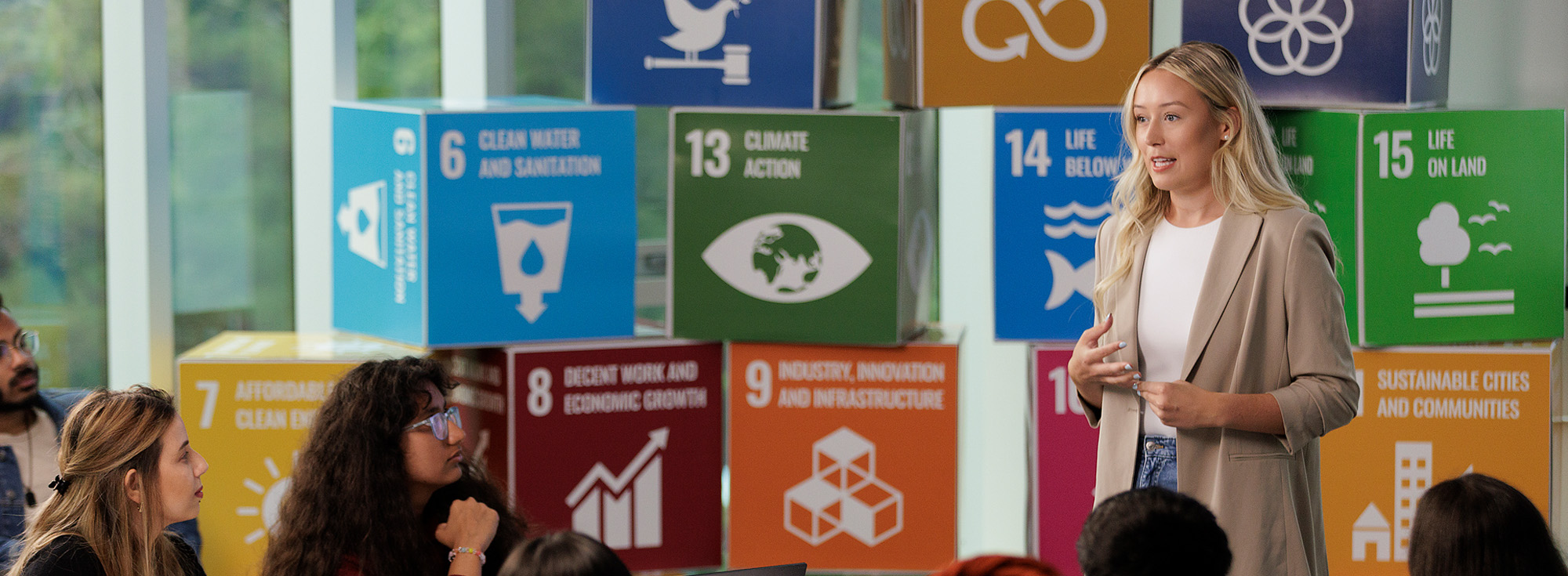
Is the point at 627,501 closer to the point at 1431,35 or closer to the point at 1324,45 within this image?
the point at 1324,45

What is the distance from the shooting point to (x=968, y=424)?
498cm

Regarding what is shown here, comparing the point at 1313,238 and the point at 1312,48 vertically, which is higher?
the point at 1312,48

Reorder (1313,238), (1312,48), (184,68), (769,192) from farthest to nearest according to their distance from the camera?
(184,68) < (769,192) < (1312,48) < (1313,238)

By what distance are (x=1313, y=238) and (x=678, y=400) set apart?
1.93 m

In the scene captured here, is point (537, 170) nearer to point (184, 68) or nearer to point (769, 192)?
point (769, 192)

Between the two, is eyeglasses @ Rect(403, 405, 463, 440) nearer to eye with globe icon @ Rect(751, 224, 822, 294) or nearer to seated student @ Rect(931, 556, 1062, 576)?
eye with globe icon @ Rect(751, 224, 822, 294)

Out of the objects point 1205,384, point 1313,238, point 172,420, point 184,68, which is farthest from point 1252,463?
point 184,68

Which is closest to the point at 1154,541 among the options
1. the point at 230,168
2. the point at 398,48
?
the point at 230,168

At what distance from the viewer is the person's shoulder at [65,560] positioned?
212 centimetres

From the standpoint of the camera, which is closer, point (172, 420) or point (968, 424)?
point (172, 420)

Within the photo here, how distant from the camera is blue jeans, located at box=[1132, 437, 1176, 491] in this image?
7.69ft

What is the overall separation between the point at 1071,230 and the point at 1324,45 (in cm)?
71

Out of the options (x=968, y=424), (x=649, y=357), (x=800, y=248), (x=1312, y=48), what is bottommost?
(x=968, y=424)

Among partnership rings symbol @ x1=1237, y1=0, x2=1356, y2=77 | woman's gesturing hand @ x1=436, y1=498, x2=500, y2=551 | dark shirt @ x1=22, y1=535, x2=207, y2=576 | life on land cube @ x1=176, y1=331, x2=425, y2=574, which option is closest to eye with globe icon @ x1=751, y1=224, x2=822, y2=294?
life on land cube @ x1=176, y1=331, x2=425, y2=574
